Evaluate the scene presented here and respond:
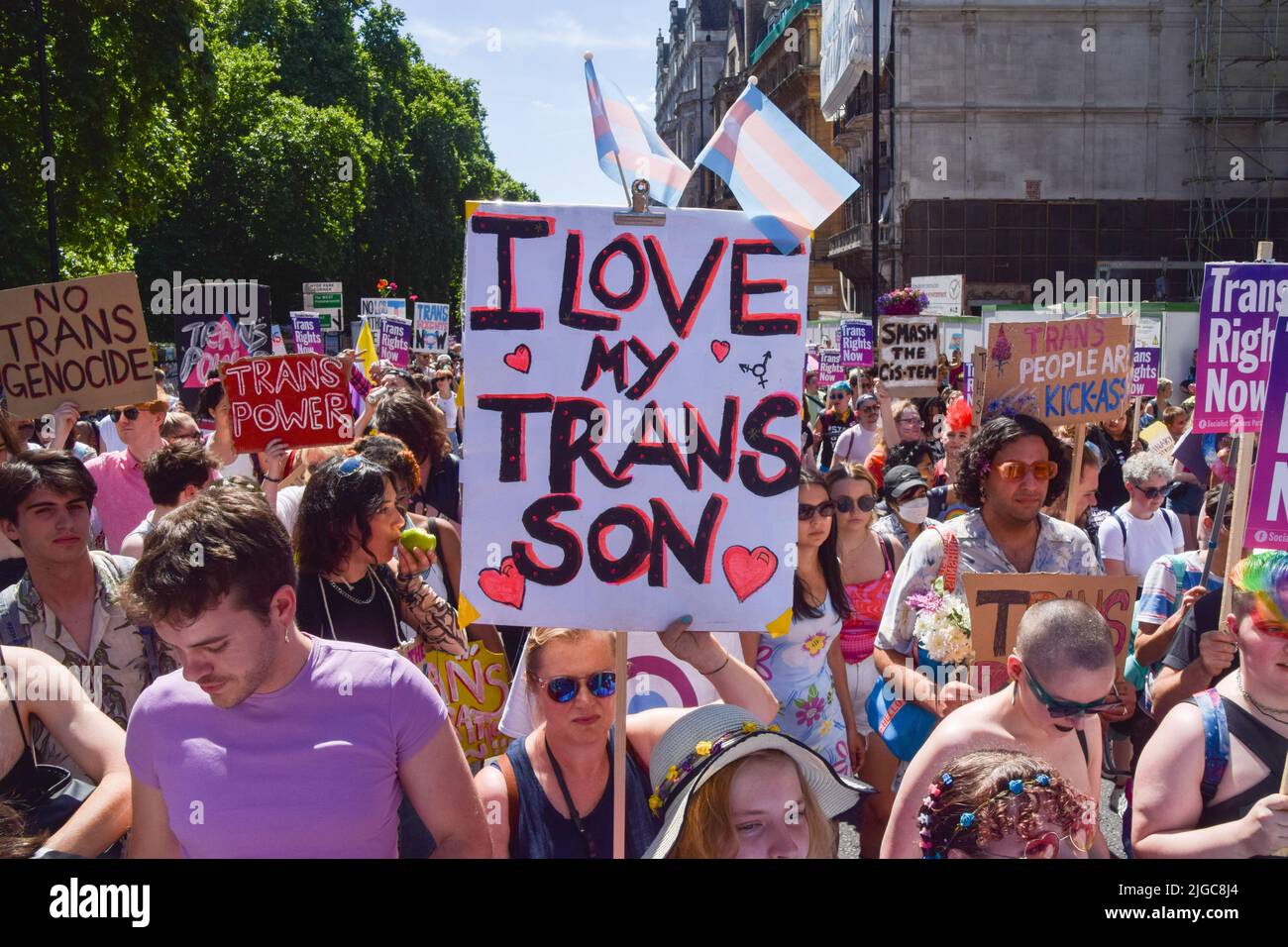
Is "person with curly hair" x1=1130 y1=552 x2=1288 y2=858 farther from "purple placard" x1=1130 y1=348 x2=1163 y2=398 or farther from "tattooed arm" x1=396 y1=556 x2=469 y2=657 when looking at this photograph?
"purple placard" x1=1130 y1=348 x2=1163 y2=398

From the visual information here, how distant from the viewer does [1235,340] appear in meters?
4.90

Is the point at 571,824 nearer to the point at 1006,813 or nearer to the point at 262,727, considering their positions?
the point at 262,727

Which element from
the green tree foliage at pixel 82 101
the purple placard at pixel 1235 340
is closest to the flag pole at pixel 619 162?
the purple placard at pixel 1235 340

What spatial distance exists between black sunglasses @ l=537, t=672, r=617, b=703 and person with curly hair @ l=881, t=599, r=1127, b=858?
2.41 ft

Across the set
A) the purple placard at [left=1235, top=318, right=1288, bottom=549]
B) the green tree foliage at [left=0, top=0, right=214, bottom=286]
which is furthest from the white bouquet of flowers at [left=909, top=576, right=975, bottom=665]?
the green tree foliage at [left=0, top=0, right=214, bottom=286]

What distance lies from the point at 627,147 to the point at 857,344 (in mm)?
14334

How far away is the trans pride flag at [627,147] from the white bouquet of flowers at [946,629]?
1579mm

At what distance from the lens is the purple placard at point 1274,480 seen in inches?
141

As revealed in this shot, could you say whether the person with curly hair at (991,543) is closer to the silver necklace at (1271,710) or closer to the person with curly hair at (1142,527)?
the silver necklace at (1271,710)

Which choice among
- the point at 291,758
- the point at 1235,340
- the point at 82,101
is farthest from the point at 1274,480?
the point at 82,101

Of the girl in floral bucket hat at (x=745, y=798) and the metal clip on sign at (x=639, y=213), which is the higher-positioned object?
the metal clip on sign at (x=639, y=213)

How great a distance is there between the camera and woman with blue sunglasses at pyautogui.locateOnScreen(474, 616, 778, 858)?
2979 millimetres

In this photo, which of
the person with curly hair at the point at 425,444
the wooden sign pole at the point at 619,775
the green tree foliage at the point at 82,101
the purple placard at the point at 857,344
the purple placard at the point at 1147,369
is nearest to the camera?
the wooden sign pole at the point at 619,775
